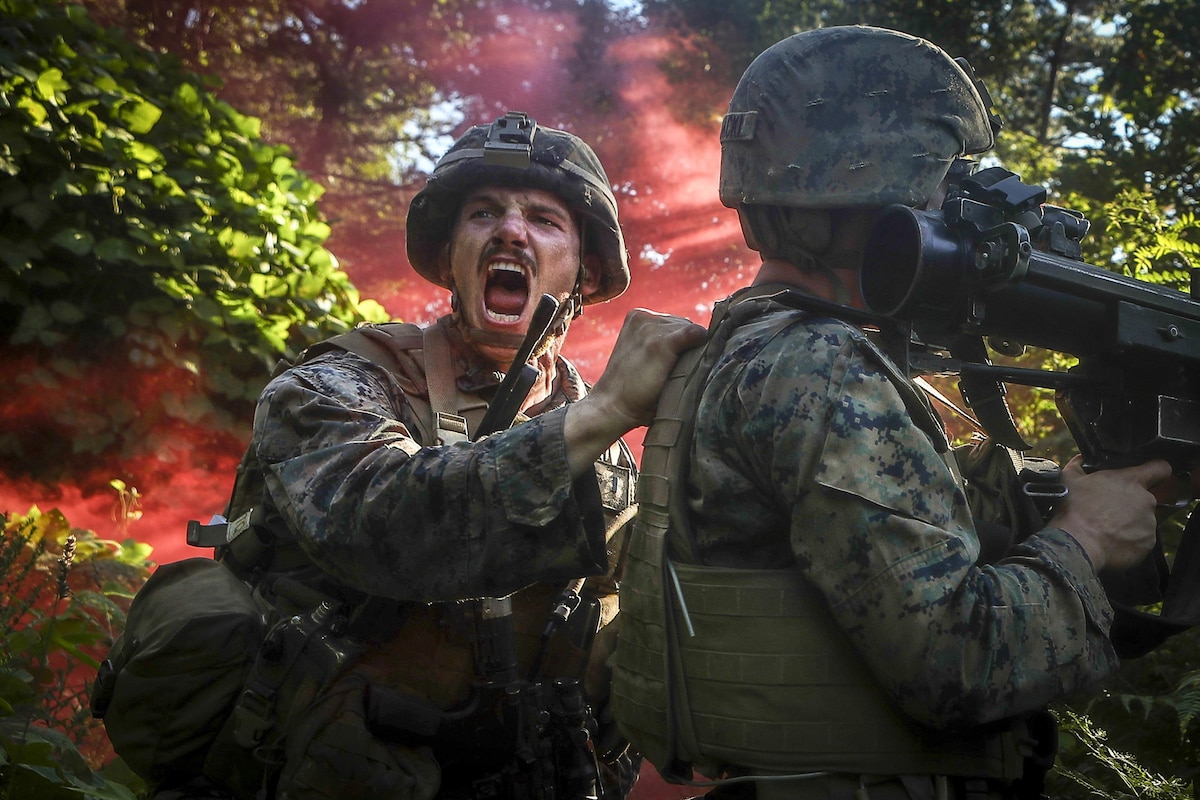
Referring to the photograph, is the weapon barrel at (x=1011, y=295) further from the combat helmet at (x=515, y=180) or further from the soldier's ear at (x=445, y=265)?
the soldier's ear at (x=445, y=265)

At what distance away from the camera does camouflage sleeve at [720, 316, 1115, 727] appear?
1657mm

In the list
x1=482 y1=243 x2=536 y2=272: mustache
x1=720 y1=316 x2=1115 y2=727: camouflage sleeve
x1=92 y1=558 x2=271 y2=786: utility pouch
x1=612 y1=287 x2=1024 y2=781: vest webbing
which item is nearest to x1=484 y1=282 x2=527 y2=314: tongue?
x1=482 y1=243 x2=536 y2=272: mustache

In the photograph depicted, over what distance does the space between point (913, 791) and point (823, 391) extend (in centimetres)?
69

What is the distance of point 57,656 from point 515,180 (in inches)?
133

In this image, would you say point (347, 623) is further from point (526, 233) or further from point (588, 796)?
point (526, 233)

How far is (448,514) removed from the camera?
2328 mm

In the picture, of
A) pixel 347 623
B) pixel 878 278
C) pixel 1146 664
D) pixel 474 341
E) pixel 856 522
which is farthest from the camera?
pixel 1146 664

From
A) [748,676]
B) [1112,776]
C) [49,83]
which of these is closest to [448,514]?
[748,676]

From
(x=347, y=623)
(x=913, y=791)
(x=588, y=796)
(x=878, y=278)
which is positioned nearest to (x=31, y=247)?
(x=347, y=623)

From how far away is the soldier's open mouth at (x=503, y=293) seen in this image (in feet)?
11.5

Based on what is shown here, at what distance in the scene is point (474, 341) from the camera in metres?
3.45

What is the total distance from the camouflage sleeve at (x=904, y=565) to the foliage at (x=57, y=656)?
2175 millimetres

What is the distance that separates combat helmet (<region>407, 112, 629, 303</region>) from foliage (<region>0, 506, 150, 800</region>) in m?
1.57

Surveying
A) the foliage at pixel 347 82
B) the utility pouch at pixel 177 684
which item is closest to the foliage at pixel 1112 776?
the utility pouch at pixel 177 684
